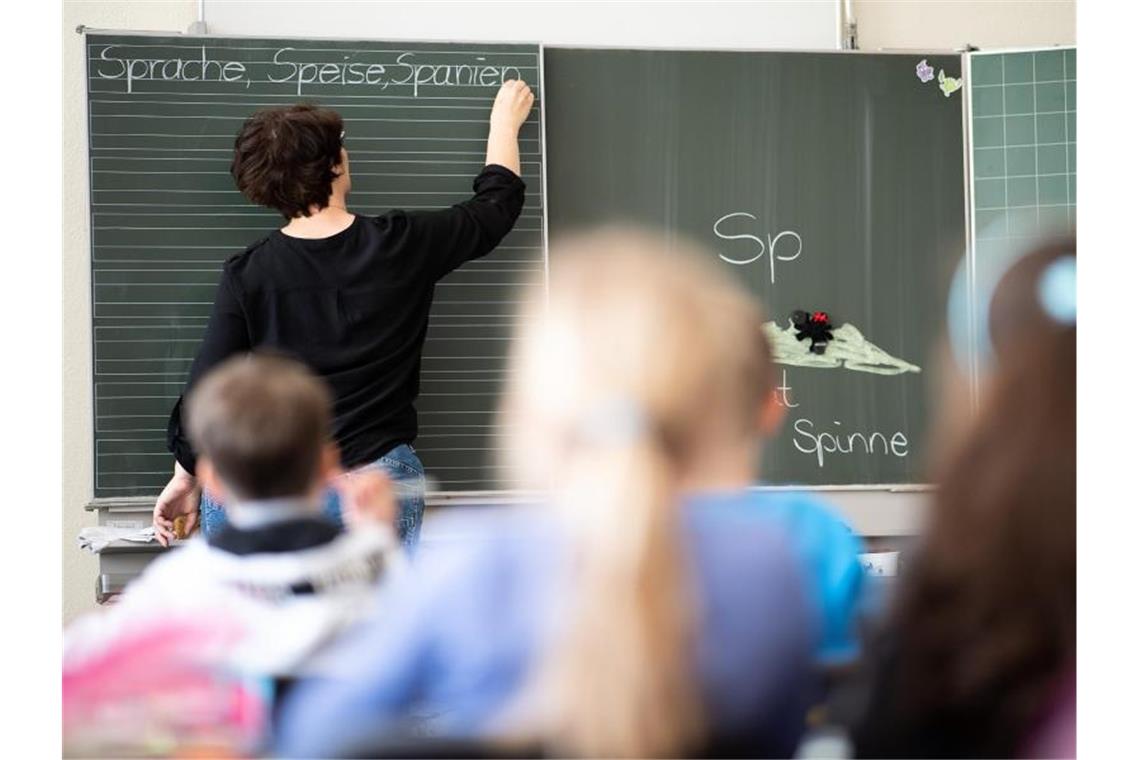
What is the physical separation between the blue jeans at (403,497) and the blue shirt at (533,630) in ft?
4.84

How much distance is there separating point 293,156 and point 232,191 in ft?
1.96

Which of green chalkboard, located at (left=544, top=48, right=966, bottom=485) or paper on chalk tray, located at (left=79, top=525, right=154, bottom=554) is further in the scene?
green chalkboard, located at (left=544, top=48, right=966, bottom=485)

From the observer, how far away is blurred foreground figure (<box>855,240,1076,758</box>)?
1060 mm

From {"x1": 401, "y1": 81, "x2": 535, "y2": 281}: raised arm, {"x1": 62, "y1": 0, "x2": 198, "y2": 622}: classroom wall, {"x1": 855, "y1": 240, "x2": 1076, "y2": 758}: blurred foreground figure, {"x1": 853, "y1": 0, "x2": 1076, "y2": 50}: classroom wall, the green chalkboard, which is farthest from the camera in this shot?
{"x1": 853, "y1": 0, "x2": 1076, "y2": 50}: classroom wall

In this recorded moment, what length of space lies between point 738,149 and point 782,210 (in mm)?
181

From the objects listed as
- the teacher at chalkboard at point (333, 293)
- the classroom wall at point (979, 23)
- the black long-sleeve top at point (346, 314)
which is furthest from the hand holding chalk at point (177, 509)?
the classroom wall at point (979, 23)

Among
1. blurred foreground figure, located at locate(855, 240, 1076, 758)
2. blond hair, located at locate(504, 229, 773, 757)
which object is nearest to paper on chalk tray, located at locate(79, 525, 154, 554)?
blond hair, located at locate(504, 229, 773, 757)

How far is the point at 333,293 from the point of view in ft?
8.52

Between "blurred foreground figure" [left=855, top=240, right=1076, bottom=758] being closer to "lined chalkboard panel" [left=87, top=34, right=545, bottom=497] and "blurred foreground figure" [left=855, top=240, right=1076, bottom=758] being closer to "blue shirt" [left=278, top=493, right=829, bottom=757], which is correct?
"blue shirt" [left=278, top=493, right=829, bottom=757]

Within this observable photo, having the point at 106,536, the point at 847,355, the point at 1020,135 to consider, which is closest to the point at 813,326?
the point at 847,355

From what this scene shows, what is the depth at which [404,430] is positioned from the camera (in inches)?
108

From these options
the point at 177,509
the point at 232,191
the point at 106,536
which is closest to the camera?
the point at 177,509

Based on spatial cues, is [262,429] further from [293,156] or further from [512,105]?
[512,105]

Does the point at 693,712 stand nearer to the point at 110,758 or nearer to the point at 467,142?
the point at 110,758
